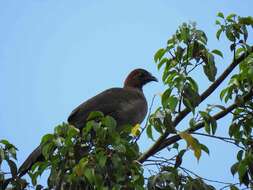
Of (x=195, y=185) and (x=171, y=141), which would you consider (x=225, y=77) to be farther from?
(x=195, y=185)

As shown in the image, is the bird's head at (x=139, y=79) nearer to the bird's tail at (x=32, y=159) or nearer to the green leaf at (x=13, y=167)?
the bird's tail at (x=32, y=159)

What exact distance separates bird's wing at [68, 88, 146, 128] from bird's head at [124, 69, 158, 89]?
3.45 feet

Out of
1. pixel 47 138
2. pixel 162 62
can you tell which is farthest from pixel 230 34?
pixel 47 138

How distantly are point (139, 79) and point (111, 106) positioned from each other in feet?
6.13

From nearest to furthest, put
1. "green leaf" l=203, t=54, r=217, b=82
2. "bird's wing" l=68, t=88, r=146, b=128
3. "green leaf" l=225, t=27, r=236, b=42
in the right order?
"green leaf" l=203, t=54, r=217, b=82 → "green leaf" l=225, t=27, r=236, b=42 → "bird's wing" l=68, t=88, r=146, b=128

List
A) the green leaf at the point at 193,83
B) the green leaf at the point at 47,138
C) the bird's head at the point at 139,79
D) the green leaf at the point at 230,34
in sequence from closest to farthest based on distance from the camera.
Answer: the green leaf at the point at 47,138
the green leaf at the point at 193,83
the green leaf at the point at 230,34
the bird's head at the point at 139,79

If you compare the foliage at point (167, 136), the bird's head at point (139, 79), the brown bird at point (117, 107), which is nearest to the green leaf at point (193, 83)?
the foliage at point (167, 136)

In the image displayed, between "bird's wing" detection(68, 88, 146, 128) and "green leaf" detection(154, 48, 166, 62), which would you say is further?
"bird's wing" detection(68, 88, 146, 128)

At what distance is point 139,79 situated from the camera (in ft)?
28.4

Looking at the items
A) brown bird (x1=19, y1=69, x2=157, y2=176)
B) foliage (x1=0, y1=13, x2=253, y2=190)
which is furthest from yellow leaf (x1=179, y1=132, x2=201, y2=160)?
brown bird (x1=19, y1=69, x2=157, y2=176)

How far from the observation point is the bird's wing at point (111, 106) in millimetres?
6516

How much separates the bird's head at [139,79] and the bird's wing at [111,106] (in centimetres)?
105

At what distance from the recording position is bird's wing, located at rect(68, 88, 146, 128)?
21.4 feet

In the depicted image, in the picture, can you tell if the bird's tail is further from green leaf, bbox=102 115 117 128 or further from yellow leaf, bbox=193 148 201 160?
yellow leaf, bbox=193 148 201 160
